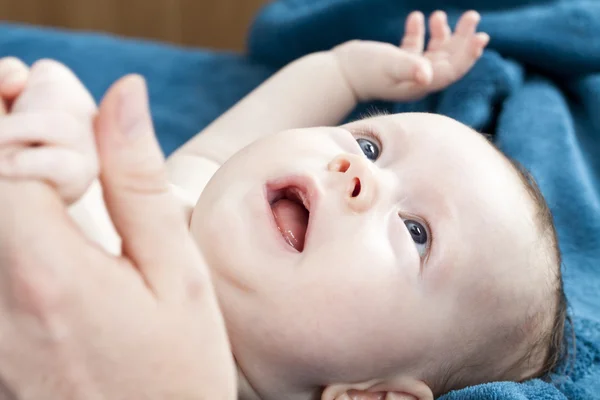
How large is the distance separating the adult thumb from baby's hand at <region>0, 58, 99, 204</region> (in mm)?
12

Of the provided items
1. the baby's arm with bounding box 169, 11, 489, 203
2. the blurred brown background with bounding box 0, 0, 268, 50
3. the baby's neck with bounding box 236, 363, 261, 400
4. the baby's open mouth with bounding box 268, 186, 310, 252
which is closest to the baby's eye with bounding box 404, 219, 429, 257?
the baby's open mouth with bounding box 268, 186, 310, 252

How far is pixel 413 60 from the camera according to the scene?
1009mm

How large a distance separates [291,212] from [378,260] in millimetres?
116

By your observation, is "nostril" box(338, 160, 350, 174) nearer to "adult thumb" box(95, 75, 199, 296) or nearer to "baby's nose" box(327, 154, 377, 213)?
"baby's nose" box(327, 154, 377, 213)

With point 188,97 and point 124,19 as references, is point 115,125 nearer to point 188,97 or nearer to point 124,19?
point 188,97

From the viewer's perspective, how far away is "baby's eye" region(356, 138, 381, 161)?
78 centimetres

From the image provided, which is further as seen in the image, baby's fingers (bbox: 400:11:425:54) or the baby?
baby's fingers (bbox: 400:11:425:54)

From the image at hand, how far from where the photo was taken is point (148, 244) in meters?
0.44

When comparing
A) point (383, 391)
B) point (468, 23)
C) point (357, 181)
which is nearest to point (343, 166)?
point (357, 181)

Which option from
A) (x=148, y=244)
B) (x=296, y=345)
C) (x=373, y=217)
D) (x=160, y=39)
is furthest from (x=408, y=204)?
(x=160, y=39)

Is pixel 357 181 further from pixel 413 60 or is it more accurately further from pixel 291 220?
pixel 413 60

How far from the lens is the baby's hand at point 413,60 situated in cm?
103

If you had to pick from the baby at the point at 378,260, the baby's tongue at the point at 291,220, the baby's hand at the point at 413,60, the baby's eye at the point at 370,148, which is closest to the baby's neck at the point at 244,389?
the baby at the point at 378,260

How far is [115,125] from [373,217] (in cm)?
34
